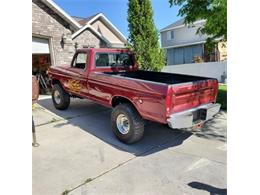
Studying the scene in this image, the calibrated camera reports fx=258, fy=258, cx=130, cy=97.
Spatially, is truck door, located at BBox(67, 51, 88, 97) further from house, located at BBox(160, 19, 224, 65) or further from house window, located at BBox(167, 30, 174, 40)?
house window, located at BBox(167, 30, 174, 40)

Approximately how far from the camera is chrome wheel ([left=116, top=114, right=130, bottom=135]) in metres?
5.43

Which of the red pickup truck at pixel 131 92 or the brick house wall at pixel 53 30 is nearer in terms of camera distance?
the red pickup truck at pixel 131 92

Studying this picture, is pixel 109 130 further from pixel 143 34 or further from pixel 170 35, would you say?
pixel 170 35

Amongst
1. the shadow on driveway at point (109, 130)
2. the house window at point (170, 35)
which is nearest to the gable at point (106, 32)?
the house window at point (170, 35)

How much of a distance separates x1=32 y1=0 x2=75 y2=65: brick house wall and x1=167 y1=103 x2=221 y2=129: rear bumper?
307 inches

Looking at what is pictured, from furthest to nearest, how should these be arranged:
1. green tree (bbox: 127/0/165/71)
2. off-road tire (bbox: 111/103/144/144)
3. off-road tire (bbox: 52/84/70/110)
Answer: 1. green tree (bbox: 127/0/165/71)
2. off-road tire (bbox: 52/84/70/110)
3. off-road tire (bbox: 111/103/144/144)

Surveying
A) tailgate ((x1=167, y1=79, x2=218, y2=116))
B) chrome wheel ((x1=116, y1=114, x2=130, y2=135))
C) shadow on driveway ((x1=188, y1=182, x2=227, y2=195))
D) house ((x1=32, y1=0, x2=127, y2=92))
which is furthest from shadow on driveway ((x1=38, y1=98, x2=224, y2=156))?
house ((x1=32, y1=0, x2=127, y2=92))

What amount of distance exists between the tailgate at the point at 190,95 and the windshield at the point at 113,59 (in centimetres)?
277

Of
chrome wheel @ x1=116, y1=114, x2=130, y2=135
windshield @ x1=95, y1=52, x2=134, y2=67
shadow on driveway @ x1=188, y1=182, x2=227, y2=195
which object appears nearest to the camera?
shadow on driveway @ x1=188, y1=182, x2=227, y2=195

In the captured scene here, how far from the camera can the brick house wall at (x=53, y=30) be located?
10.3 metres

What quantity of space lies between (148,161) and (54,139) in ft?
7.56

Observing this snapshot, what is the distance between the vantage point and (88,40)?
44.7ft

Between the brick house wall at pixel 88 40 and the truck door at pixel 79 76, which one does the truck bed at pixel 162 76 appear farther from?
the brick house wall at pixel 88 40

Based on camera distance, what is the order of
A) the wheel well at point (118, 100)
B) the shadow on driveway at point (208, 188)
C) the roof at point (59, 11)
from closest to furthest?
the shadow on driveway at point (208, 188), the wheel well at point (118, 100), the roof at point (59, 11)
